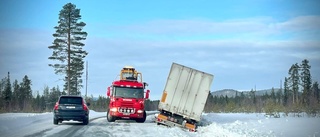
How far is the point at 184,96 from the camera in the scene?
23500mm

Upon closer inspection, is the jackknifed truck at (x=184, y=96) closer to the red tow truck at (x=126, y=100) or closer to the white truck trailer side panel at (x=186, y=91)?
the white truck trailer side panel at (x=186, y=91)

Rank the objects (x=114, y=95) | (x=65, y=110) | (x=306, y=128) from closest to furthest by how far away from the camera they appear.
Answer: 1. (x=306, y=128)
2. (x=65, y=110)
3. (x=114, y=95)

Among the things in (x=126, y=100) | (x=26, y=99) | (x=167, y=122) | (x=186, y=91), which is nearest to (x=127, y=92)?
(x=126, y=100)

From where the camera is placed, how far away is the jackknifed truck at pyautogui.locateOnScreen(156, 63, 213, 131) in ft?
75.7

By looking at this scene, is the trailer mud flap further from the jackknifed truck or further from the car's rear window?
the car's rear window

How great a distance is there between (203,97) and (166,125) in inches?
120

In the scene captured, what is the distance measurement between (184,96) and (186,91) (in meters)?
0.33

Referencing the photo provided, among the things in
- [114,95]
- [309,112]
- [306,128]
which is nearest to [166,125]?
[114,95]

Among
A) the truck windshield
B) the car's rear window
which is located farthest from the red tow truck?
the car's rear window

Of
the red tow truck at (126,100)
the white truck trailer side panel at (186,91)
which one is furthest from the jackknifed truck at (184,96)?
the red tow truck at (126,100)

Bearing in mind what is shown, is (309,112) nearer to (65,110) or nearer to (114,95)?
(114,95)

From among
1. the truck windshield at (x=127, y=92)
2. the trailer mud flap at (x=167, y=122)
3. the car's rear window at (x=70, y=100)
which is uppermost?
the truck windshield at (x=127, y=92)

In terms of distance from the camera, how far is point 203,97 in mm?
23078

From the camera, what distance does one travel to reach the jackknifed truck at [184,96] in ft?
75.7
